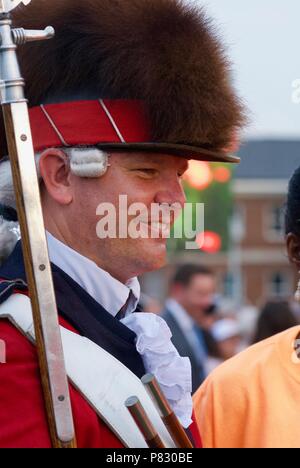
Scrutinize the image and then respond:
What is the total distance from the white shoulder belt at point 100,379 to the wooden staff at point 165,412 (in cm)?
3

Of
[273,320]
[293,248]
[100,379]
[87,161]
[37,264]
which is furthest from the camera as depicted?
[273,320]

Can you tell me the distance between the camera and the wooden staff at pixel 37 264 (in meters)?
2.02

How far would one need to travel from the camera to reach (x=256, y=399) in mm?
2842

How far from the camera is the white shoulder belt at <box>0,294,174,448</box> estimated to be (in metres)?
2.12

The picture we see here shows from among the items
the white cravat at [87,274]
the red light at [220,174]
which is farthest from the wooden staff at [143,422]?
the red light at [220,174]

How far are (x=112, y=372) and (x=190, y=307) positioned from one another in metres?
6.13

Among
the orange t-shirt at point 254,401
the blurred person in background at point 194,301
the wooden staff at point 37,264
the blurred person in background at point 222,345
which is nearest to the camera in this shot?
the wooden staff at point 37,264

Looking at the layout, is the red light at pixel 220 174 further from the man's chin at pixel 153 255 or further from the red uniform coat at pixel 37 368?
the red uniform coat at pixel 37 368

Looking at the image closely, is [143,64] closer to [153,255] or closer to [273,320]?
[153,255]

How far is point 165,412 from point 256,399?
77cm

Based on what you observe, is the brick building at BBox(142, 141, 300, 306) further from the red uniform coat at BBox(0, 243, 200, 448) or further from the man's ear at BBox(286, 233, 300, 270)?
the red uniform coat at BBox(0, 243, 200, 448)

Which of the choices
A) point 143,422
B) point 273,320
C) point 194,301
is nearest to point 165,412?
point 143,422

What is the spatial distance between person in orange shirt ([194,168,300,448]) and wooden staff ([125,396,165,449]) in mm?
700
